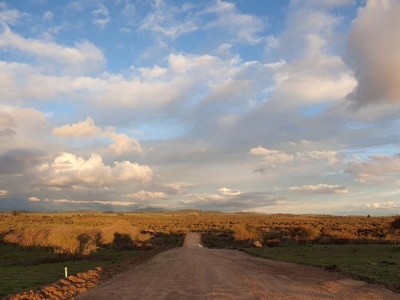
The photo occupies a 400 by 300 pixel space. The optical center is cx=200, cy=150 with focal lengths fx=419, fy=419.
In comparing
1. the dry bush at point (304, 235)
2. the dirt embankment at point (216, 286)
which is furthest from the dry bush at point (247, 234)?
the dirt embankment at point (216, 286)

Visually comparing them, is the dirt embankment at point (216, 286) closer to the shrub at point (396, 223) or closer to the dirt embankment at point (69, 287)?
the dirt embankment at point (69, 287)

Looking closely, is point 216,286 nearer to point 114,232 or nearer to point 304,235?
point 304,235

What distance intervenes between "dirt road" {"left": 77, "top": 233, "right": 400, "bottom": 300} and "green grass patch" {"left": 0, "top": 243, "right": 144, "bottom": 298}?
181 inches

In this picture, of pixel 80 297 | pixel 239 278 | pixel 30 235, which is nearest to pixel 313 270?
pixel 239 278

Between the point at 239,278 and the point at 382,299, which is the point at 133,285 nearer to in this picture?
the point at 239,278

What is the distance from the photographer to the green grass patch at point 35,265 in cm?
2158

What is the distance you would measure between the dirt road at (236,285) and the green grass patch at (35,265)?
15.1ft

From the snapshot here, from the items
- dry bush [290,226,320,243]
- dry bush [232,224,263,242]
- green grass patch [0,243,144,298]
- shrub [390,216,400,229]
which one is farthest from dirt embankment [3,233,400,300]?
shrub [390,216,400,229]

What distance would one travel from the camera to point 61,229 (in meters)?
49.4

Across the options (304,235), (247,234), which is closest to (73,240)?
(247,234)

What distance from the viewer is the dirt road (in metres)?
14.9

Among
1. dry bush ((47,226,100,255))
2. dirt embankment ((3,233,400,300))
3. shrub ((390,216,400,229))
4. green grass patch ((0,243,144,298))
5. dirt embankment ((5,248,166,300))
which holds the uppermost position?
shrub ((390,216,400,229))

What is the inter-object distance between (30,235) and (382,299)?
148ft

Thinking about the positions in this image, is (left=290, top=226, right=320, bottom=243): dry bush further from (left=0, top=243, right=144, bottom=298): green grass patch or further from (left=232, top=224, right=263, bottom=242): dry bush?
(left=0, top=243, right=144, bottom=298): green grass patch
